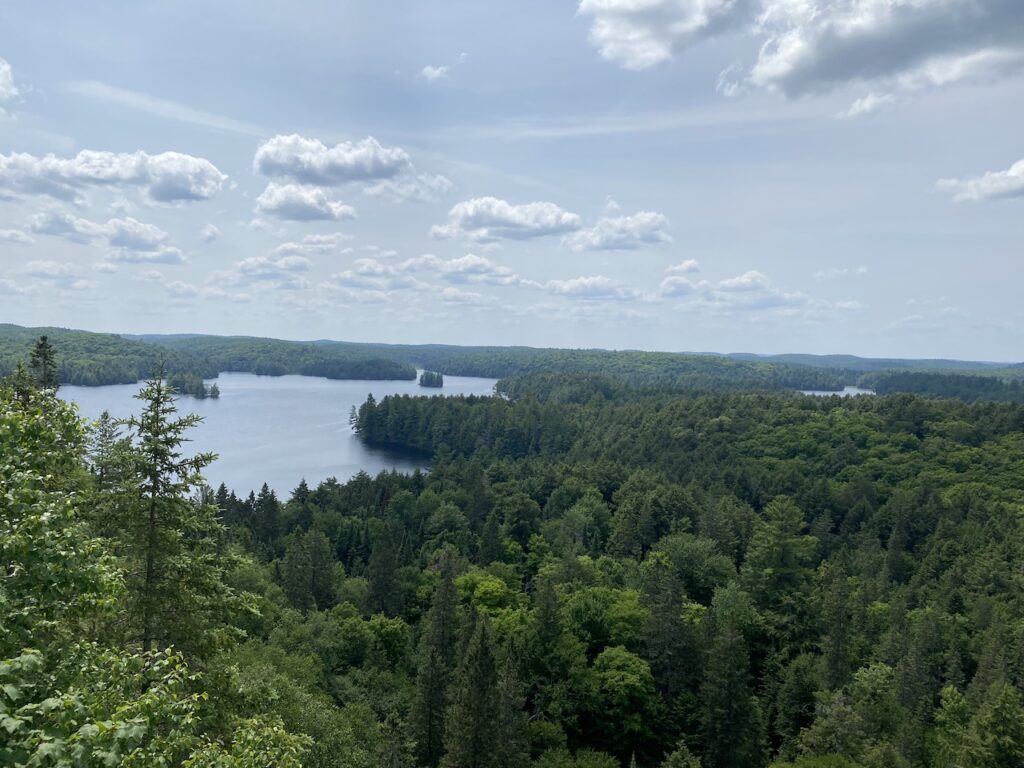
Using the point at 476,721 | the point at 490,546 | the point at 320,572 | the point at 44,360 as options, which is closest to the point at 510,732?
the point at 476,721

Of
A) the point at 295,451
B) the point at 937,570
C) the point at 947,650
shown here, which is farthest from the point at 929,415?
the point at 295,451

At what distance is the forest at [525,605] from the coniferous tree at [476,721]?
0.11 metres

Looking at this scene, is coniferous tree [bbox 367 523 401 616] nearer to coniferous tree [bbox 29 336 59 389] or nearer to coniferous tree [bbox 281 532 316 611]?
coniferous tree [bbox 281 532 316 611]

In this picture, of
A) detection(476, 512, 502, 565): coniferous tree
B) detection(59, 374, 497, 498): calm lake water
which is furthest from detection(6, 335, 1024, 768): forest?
detection(59, 374, 497, 498): calm lake water

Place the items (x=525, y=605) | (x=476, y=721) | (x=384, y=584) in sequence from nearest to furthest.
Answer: (x=476, y=721) < (x=525, y=605) < (x=384, y=584)

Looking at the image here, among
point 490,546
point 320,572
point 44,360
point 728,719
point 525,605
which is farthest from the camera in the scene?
point 490,546

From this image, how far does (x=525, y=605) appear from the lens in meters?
50.8

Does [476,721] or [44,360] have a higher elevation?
[44,360]

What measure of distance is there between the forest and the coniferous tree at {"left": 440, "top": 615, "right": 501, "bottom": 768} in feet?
0.37

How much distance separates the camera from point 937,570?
65.4m

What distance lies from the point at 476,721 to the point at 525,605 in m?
21.6

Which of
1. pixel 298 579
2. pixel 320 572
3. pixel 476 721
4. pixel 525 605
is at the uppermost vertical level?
pixel 476 721

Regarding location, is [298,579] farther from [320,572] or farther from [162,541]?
[162,541]

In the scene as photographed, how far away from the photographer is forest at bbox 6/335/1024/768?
27.1ft
